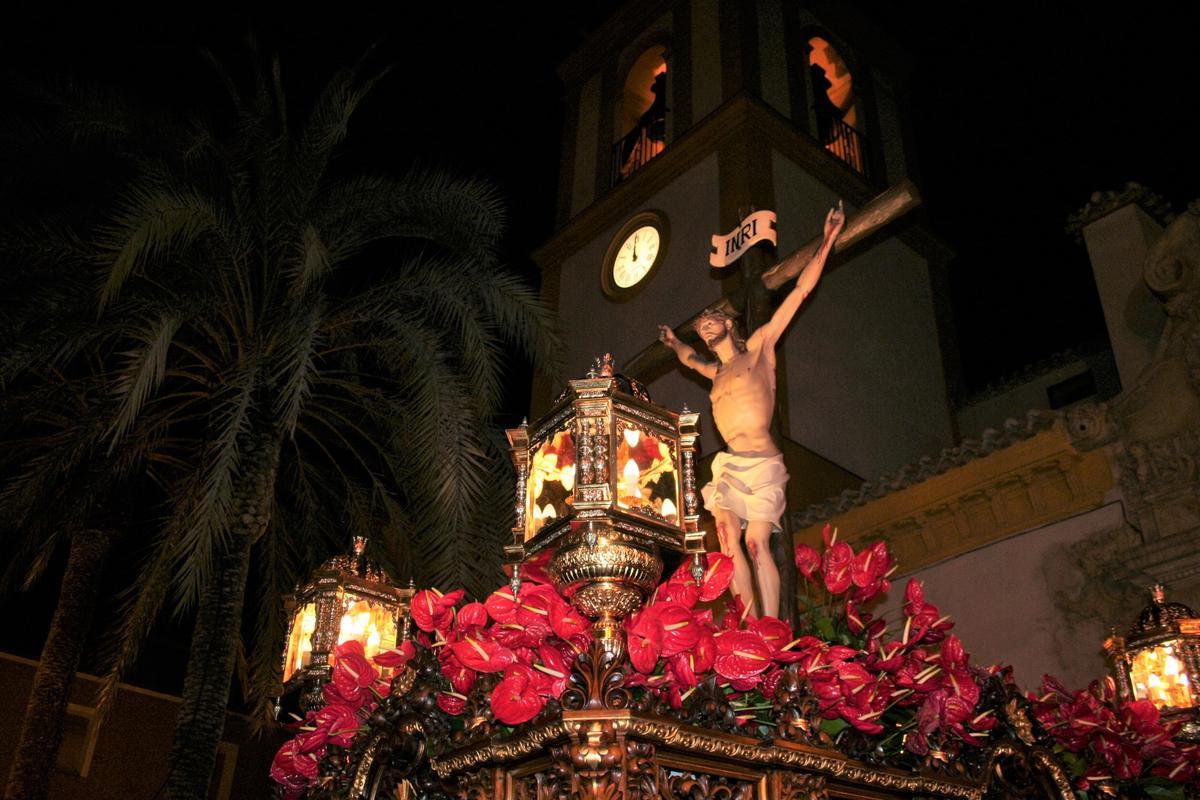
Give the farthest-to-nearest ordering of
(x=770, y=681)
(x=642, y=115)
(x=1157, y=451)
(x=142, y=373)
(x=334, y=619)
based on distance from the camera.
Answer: (x=642, y=115) → (x=1157, y=451) → (x=142, y=373) → (x=334, y=619) → (x=770, y=681)

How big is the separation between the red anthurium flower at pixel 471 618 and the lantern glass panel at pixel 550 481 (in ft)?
1.18

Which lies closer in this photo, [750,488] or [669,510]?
[669,510]

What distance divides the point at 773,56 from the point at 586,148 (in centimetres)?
408

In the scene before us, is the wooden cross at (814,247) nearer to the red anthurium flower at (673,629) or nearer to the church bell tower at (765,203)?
the red anthurium flower at (673,629)

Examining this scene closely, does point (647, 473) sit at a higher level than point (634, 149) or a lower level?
lower

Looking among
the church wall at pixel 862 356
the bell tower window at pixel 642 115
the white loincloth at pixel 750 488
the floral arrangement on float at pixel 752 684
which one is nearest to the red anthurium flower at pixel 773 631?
the floral arrangement on float at pixel 752 684

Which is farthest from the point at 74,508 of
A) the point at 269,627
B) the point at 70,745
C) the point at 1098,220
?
the point at 1098,220

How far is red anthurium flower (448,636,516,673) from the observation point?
384 centimetres

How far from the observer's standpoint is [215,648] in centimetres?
818

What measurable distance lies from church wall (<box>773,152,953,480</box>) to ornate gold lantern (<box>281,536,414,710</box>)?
30.5 feet

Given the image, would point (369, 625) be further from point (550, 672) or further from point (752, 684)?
point (752, 684)

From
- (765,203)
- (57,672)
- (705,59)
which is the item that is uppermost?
(705,59)

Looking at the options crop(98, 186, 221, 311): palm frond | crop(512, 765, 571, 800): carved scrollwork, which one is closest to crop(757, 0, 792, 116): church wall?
crop(98, 186, 221, 311): palm frond

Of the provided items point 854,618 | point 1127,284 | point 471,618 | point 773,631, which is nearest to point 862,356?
point 1127,284
